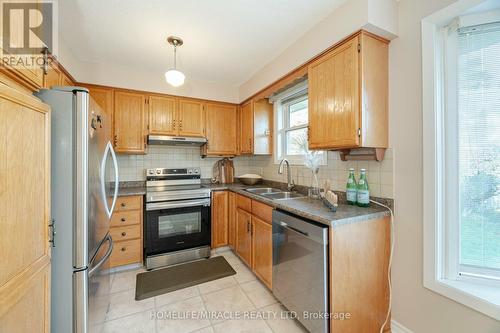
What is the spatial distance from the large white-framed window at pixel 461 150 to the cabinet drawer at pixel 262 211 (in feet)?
3.68

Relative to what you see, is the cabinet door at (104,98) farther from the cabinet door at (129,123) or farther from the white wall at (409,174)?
the white wall at (409,174)

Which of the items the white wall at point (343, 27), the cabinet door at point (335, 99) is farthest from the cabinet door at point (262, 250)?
the white wall at point (343, 27)

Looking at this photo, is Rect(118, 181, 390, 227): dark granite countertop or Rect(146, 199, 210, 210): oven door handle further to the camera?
Rect(146, 199, 210, 210): oven door handle

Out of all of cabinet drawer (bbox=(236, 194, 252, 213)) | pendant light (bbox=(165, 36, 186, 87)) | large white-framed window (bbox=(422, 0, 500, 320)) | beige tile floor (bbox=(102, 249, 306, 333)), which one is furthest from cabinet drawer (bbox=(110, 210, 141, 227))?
large white-framed window (bbox=(422, 0, 500, 320))

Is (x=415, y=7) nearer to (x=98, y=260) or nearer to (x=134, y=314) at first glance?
(x=98, y=260)

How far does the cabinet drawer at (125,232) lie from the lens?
92.5 inches

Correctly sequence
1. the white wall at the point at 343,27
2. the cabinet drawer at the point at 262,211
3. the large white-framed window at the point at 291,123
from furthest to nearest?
the large white-framed window at the point at 291,123 → the cabinet drawer at the point at 262,211 → the white wall at the point at 343,27

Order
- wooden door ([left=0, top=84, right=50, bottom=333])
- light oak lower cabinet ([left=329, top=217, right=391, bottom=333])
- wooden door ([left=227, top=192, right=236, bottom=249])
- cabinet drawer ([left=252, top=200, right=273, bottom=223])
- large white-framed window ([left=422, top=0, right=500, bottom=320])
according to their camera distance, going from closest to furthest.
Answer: wooden door ([left=0, top=84, right=50, bottom=333])
large white-framed window ([left=422, top=0, right=500, bottom=320])
light oak lower cabinet ([left=329, top=217, right=391, bottom=333])
cabinet drawer ([left=252, top=200, right=273, bottom=223])
wooden door ([left=227, top=192, right=236, bottom=249])

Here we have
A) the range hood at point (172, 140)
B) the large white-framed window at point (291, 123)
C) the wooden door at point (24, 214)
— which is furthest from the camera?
the range hood at point (172, 140)

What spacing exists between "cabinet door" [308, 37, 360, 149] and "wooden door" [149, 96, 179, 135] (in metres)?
1.92

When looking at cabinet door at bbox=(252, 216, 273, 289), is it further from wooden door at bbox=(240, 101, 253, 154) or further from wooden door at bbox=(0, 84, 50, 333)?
wooden door at bbox=(0, 84, 50, 333)

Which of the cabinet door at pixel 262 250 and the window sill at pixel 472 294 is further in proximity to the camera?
the cabinet door at pixel 262 250

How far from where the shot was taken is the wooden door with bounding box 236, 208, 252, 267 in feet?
7.65

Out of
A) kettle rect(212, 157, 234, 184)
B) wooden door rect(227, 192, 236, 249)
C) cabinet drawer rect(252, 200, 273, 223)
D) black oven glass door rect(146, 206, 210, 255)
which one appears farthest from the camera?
kettle rect(212, 157, 234, 184)
